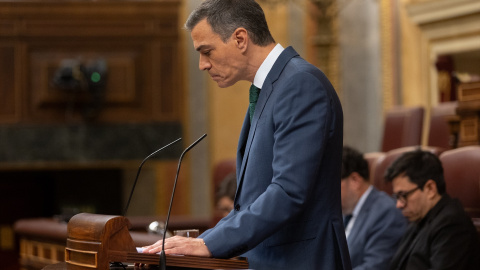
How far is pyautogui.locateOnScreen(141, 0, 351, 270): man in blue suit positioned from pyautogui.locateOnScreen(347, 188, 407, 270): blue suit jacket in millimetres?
1452

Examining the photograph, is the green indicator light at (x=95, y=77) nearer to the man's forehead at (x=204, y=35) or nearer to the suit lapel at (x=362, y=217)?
the suit lapel at (x=362, y=217)

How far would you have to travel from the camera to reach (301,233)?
5.74 ft

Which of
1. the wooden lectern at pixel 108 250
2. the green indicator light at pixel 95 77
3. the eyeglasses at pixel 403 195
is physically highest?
the green indicator light at pixel 95 77

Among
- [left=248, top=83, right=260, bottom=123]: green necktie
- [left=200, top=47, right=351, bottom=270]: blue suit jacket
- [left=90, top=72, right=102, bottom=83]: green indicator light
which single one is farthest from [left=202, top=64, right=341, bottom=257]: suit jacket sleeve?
[left=90, top=72, right=102, bottom=83]: green indicator light

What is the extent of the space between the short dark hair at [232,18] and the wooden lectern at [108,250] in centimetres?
48

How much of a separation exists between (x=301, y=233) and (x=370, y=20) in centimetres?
517

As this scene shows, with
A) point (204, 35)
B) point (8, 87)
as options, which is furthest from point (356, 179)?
point (8, 87)

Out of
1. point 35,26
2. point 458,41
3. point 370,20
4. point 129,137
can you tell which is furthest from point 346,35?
point 35,26

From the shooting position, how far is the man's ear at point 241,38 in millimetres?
1829

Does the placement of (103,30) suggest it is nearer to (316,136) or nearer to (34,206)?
(34,206)

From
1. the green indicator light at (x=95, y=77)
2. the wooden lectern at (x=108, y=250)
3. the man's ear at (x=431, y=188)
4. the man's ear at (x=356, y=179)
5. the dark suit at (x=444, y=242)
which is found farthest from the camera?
the green indicator light at (x=95, y=77)

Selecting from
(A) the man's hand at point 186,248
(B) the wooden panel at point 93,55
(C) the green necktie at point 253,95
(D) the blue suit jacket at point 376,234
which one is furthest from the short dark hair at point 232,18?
(B) the wooden panel at point 93,55

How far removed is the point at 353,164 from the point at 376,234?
0.36 meters

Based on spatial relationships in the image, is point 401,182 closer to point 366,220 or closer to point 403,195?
point 403,195
